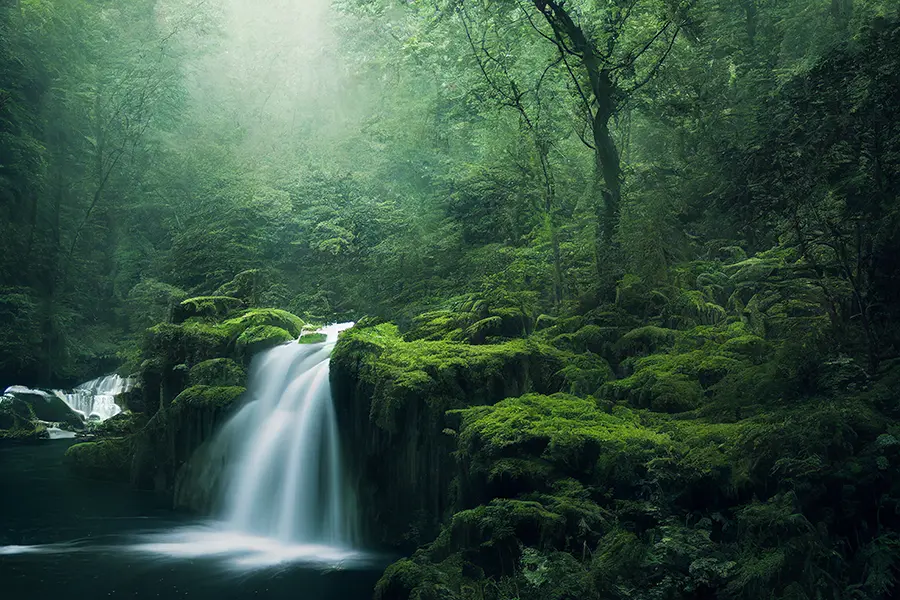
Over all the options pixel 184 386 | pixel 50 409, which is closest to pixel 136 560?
pixel 184 386

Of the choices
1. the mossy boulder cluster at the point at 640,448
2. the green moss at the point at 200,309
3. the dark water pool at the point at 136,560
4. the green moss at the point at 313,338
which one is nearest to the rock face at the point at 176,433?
the dark water pool at the point at 136,560

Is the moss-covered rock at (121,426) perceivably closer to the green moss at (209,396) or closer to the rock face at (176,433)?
the rock face at (176,433)

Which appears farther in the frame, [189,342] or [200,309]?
[200,309]

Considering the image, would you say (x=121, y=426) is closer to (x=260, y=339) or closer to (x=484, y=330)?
(x=260, y=339)

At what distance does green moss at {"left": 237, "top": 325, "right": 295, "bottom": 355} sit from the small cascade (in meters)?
9.01

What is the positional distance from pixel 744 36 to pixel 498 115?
21.0 feet

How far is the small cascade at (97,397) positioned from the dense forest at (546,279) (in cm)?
134

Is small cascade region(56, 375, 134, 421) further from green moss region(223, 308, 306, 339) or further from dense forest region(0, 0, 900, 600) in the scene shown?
green moss region(223, 308, 306, 339)

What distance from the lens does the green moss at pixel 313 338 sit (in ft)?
47.3

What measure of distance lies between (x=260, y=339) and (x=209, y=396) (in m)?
1.51

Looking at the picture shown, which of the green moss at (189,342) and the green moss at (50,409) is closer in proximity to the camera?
the green moss at (189,342)

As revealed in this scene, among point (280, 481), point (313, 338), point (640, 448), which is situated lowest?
point (640, 448)

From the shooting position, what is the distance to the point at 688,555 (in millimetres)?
5324

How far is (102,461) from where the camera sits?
15.2 metres
